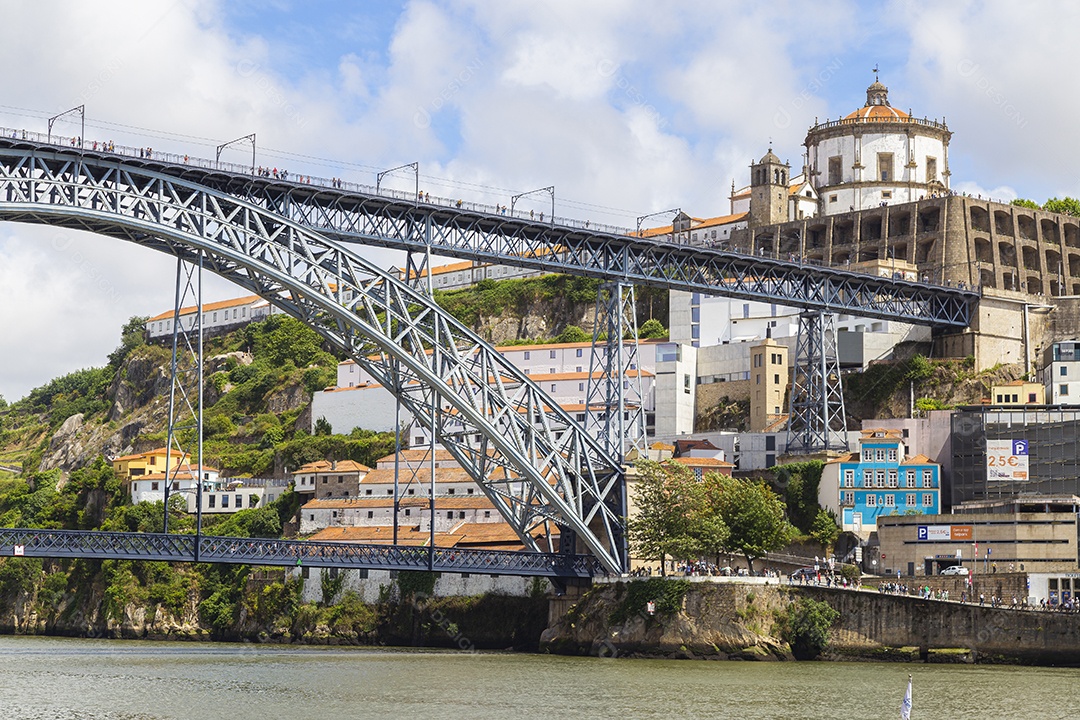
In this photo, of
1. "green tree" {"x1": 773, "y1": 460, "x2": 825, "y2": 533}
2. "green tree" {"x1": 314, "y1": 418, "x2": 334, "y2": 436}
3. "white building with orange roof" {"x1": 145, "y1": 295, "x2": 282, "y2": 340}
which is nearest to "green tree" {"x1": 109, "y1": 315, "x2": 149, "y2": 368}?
"white building with orange roof" {"x1": 145, "y1": 295, "x2": 282, "y2": 340}

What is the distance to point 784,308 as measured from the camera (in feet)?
316

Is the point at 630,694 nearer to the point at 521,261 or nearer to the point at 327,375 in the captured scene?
the point at 521,261

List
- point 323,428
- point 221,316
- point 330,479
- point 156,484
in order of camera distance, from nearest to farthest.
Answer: point 330,479 < point 156,484 < point 323,428 < point 221,316

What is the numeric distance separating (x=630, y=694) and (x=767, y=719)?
19.0ft

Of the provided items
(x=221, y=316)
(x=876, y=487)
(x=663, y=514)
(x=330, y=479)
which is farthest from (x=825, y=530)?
(x=221, y=316)

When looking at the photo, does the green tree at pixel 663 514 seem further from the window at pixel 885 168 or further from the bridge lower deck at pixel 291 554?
the window at pixel 885 168

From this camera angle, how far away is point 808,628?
58.4 metres

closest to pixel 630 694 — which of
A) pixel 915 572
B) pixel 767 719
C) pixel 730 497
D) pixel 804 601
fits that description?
pixel 767 719

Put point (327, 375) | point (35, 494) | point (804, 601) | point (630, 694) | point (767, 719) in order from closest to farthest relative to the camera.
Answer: point (767, 719)
point (630, 694)
point (804, 601)
point (35, 494)
point (327, 375)

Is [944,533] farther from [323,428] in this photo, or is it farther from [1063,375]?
[323,428]

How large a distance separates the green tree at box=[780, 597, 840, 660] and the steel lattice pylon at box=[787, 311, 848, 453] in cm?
2043

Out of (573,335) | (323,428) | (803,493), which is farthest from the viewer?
(573,335)

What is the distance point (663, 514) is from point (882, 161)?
52.0 meters

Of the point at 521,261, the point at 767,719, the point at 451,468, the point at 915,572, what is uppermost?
the point at 521,261
